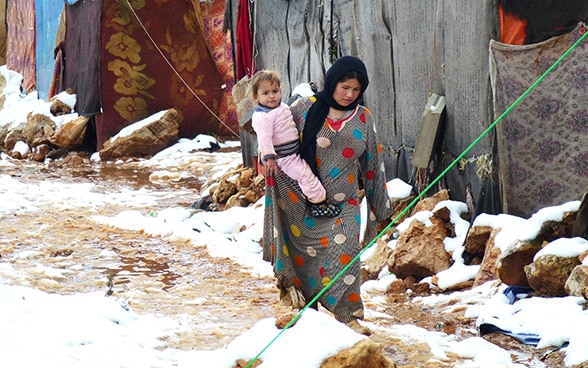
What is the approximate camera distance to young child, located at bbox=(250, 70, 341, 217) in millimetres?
4496

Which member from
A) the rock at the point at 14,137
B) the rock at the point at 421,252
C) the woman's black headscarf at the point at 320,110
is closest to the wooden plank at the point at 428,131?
the rock at the point at 421,252

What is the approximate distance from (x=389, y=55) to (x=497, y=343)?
3.55m

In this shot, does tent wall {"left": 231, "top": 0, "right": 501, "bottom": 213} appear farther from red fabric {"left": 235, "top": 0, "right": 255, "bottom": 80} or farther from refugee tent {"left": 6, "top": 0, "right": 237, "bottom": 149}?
refugee tent {"left": 6, "top": 0, "right": 237, "bottom": 149}

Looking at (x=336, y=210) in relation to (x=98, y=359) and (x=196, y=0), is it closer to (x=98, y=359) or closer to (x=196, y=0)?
(x=98, y=359)

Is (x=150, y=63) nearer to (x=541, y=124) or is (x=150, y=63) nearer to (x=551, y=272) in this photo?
(x=541, y=124)

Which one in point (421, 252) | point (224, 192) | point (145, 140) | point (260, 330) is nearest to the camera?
point (260, 330)

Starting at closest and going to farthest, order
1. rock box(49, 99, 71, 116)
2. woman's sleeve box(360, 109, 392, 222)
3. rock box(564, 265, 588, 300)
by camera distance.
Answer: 1. rock box(564, 265, 588, 300)
2. woman's sleeve box(360, 109, 392, 222)
3. rock box(49, 99, 71, 116)

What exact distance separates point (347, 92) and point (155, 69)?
12.2 meters

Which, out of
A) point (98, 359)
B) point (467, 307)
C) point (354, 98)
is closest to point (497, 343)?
point (467, 307)

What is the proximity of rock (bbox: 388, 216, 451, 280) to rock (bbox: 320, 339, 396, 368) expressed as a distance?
266 cm

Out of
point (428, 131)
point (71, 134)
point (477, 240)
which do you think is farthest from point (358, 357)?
point (71, 134)

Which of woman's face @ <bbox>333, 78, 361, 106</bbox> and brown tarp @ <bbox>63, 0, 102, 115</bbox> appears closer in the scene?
woman's face @ <bbox>333, 78, 361, 106</bbox>

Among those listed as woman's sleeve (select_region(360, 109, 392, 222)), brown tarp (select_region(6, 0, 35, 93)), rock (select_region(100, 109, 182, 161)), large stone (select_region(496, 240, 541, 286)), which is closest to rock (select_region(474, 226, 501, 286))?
large stone (select_region(496, 240, 541, 286))

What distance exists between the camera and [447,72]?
6.42 meters
